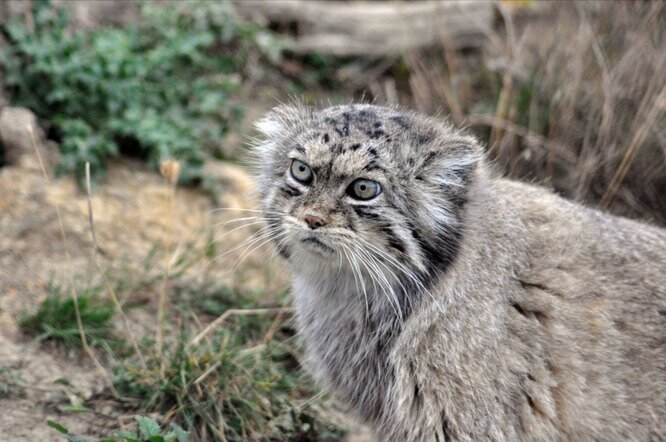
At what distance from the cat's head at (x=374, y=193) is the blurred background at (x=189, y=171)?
1.61 ft

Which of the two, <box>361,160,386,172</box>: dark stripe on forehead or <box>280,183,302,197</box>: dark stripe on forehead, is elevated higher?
<box>361,160,386,172</box>: dark stripe on forehead

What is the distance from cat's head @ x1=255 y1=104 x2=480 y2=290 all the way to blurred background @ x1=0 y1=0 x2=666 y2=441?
19.3 inches

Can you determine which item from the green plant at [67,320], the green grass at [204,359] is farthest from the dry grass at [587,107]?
the green plant at [67,320]

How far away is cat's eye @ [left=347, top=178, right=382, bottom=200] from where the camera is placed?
4246mm

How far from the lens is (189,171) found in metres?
6.85

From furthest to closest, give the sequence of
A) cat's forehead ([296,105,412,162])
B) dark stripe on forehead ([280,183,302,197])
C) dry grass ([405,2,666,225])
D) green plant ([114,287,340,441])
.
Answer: dry grass ([405,2,666,225])
green plant ([114,287,340,441])
dark stripe on forehead ([280,183,302,197])
cat's forehead ([296,105,412,162])

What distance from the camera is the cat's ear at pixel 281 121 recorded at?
4797mm

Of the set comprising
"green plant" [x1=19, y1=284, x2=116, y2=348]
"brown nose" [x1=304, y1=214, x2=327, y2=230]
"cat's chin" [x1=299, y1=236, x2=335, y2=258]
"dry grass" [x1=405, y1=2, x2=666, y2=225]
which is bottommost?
"green plant" [x1=19, y1=284, x2=116, y2=348]

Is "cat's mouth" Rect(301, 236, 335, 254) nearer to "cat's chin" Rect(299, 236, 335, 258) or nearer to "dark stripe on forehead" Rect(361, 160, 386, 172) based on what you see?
"cat's chin" Rect(299, 236, 335, 258)

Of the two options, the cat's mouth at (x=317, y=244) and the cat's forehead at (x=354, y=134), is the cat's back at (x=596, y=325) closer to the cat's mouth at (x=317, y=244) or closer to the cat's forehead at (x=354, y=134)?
Result: the cat's forehead at (x=354, y=134)

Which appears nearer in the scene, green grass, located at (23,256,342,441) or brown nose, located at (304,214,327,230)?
brown nose, located at (304,214,327,230)

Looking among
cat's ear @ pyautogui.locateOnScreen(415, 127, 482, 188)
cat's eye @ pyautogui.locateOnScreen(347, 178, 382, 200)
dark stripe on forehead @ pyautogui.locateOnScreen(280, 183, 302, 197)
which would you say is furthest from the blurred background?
cat's ear @ pyautogui.locateOnScreen(415, 127, 482, 188)

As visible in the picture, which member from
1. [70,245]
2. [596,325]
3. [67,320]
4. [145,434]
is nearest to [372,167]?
[596,325]

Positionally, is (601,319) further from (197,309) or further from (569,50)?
(569,50)
